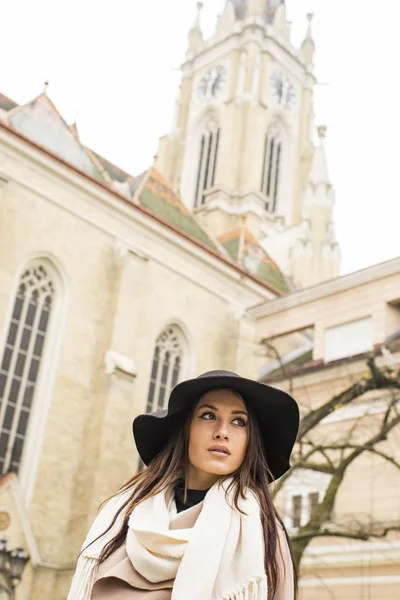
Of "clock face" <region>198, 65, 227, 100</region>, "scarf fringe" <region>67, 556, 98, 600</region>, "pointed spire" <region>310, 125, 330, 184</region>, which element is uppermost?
"clock face" <region>198, 65, 227, 100</region>

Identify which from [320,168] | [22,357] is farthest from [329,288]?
[320,168]

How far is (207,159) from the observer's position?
156 feet

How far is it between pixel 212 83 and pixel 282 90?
4.35 metres

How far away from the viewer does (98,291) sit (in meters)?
20.0

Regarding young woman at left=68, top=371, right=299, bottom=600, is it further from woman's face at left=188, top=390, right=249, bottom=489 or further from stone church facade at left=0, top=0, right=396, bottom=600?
stone church facade at left=0, top=0, right=396, bottom=600

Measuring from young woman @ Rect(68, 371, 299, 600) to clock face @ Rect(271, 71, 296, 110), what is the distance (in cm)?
4840

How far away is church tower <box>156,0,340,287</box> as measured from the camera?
1661 inches

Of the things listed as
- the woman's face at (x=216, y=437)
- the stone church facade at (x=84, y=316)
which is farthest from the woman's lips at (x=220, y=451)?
the stone church facade at (x=84, y=316)

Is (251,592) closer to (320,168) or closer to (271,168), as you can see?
(320,168)

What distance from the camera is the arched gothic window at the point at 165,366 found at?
20828mm

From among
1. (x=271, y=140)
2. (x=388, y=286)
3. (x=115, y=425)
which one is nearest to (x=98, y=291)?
(x=115, y=425)

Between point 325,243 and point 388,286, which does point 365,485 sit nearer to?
point 388,286

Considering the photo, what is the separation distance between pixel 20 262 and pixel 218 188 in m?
25.2

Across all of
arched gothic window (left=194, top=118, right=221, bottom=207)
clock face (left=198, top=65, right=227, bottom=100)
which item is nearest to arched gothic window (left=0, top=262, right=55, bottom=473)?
arched gothic window (left=194, top=118, right=221, bottom=207)
